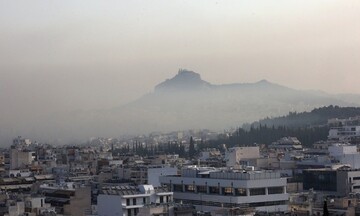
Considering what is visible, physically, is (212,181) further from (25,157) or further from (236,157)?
(25,157)

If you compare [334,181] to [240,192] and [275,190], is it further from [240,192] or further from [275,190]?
[240,192]

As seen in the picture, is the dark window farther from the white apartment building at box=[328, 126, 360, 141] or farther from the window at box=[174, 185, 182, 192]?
the white apartment building at box=[328, 126, 360, 141]

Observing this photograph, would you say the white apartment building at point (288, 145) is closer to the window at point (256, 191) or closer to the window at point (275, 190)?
the window at point (275, 190)

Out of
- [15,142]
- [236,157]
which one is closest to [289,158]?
[236,157]

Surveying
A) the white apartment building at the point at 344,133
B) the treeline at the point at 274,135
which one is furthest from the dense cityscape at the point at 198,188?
the treeline at the point at 274,135

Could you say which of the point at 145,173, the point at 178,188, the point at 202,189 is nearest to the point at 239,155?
the point at 145,173
